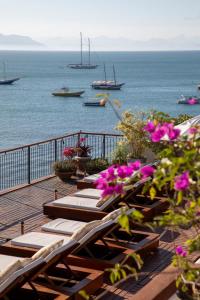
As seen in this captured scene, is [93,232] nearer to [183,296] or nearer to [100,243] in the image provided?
[100,243]

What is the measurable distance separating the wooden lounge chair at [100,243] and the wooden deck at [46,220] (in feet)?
0.78

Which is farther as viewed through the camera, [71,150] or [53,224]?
[71,150]

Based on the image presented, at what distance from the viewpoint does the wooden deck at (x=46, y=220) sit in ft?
22.3

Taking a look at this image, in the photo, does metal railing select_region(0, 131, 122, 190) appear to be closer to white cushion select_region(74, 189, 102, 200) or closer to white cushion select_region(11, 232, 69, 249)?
white cushion select_region(74, 189, 102, 200)

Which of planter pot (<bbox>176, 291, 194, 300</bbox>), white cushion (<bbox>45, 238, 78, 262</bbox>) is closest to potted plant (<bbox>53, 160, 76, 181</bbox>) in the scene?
white cushion (<bbox>45, 238, 78, 262</bbox>)

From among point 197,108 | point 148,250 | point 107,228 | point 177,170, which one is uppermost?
point 177,170

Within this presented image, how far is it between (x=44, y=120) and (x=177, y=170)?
62976 millimetres

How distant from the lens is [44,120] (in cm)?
6581

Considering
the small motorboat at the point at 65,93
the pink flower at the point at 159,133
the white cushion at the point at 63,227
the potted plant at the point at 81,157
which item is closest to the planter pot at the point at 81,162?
the potted plant at the point at 81,157

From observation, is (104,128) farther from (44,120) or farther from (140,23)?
(140,23)

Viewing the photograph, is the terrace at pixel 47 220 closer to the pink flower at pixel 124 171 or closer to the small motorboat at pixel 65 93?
the pink flower at pixel 124 171

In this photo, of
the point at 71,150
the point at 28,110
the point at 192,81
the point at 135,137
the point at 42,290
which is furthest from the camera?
the point at 192,81

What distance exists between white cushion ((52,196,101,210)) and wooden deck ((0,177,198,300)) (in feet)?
1.19

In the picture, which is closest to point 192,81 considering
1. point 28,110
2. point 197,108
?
point 197,108
